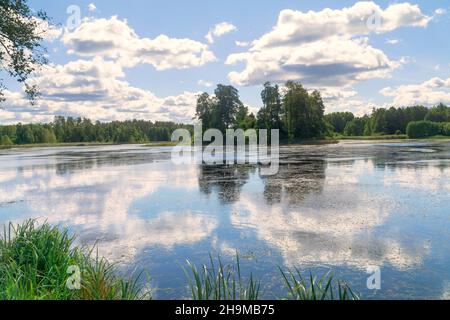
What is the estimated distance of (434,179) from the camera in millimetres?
19766

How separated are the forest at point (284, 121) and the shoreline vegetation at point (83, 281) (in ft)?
269

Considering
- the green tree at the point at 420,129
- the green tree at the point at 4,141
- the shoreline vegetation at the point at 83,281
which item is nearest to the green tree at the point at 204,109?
the green tree at the point at 420,129

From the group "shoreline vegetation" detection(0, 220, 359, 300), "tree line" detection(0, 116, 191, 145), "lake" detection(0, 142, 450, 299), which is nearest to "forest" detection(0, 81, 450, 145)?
"tree line" detection(0, 116, 191, 145)

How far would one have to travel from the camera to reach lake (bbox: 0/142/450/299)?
26.2 ft

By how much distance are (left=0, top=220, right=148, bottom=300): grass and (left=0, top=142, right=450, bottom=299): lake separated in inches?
41.0

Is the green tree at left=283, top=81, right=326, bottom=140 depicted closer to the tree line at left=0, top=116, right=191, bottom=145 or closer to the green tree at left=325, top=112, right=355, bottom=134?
the green tree at left=325, top=112, right=355, bottom=134

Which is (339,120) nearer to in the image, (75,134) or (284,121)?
(284,121)

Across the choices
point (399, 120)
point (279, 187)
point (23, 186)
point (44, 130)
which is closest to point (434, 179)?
point (279, 187)

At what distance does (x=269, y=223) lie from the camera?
472 inches

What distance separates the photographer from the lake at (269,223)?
7984mm

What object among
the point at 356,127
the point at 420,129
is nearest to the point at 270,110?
the point at 420,129

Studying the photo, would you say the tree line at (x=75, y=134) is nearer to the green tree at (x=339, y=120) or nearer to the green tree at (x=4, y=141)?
the green tree at (x=4, y=141)

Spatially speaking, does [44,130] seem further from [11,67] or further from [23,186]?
[11,67]

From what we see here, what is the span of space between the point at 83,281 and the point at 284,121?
8599cm
